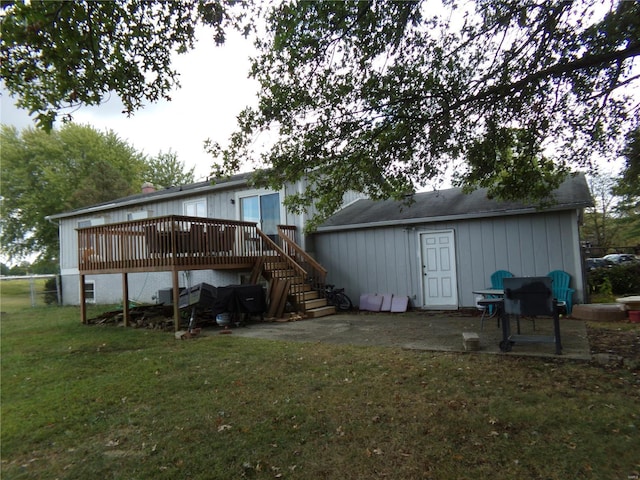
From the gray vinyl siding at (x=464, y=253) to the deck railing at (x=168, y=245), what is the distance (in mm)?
2574

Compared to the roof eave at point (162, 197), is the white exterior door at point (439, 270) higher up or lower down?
lower down

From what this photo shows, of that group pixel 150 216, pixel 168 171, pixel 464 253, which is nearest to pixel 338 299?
pixel 464 253

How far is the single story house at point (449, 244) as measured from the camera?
8.72 meters

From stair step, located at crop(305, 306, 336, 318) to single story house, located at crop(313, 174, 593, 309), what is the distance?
1.40 metres

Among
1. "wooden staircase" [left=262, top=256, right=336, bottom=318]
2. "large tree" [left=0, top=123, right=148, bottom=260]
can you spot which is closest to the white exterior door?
"wooden staircase" [left=262, top=256, right=336, bottom=318]

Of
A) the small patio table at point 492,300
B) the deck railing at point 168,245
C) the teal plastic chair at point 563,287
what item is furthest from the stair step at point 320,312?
the teal plastic chair at point 563,287

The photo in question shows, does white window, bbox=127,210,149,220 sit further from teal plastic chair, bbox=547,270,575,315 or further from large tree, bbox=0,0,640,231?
teal plastic chair, bbox=547,270,575,315

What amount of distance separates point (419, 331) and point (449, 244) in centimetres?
356

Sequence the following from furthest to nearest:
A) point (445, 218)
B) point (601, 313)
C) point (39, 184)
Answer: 1. point (39, 184)
2. point (445, 218)
3. point (601, 313)

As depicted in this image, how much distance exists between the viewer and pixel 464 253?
9.80 metres

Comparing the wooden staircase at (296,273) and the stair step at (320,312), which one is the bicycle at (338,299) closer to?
the wooden staircase at (296,273)

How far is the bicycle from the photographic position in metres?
11.0

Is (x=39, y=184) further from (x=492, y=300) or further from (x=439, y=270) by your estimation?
(x=492, y=300)

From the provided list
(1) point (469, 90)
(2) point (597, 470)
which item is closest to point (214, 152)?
(1) point (469, 90)
